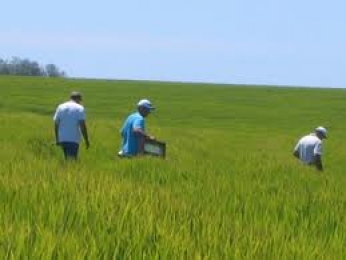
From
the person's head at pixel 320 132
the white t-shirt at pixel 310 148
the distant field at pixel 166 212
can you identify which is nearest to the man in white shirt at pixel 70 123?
the distant field at pixel 166 212

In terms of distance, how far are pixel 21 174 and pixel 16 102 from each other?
5080 cm

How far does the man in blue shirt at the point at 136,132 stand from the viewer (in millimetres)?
14078

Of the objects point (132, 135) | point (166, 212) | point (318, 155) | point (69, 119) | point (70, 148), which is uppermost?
point (166, 212)

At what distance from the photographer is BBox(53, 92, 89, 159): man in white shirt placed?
14.9 meters

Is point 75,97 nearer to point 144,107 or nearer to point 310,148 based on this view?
point 144,107

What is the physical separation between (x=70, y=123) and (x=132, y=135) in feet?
4.00

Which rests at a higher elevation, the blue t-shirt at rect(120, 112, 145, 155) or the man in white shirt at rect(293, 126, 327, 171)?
the blue t-shirt at rect(120, 112, 145, 155)

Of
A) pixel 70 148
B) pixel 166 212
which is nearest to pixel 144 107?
pixel 70 148

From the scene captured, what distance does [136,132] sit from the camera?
14.0 metres

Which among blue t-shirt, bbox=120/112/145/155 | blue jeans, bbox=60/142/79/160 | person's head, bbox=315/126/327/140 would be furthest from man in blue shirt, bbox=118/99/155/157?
person's head, bbox=315/126/327/140

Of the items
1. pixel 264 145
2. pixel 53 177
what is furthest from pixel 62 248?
pixel 264 145

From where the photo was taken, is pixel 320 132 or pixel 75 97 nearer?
pixel 75 97

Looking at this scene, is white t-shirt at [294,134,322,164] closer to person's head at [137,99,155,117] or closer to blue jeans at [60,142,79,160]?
person's head at [137,99,155,117]

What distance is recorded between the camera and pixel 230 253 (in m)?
4.77
